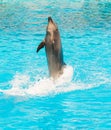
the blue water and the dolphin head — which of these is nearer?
the blue water

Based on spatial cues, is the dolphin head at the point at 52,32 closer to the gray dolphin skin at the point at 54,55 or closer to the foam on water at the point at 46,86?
the gray dolphin skin at the point at 54,55

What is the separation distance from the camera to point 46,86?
870cm

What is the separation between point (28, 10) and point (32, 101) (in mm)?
18838

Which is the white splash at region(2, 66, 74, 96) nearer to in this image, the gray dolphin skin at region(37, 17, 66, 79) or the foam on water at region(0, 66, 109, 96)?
the foam on water at region(0, 66, 109, 96)

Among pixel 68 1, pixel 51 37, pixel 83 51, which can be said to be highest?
pixel 51 37

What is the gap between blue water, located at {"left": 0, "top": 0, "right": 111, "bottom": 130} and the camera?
7152 millimetres

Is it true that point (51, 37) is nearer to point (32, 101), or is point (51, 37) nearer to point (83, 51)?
point (32, 101)

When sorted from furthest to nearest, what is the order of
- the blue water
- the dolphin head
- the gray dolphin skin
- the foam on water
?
the dolphin head
the gray dolphin skin
the foam on water
the blue water


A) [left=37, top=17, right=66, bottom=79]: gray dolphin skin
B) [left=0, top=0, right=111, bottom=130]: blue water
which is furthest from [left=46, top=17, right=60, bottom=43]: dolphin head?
[left=0, top=0, right=111, bottom=130]: blue water

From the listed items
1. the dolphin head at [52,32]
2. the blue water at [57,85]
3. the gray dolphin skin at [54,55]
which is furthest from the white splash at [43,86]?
the dolphin head at [52,32]

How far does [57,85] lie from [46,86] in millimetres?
256

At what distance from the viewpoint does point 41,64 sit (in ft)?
38.7

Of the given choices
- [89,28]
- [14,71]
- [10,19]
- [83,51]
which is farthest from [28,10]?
[14,71]

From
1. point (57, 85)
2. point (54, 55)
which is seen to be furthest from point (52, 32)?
point (57, 85)
